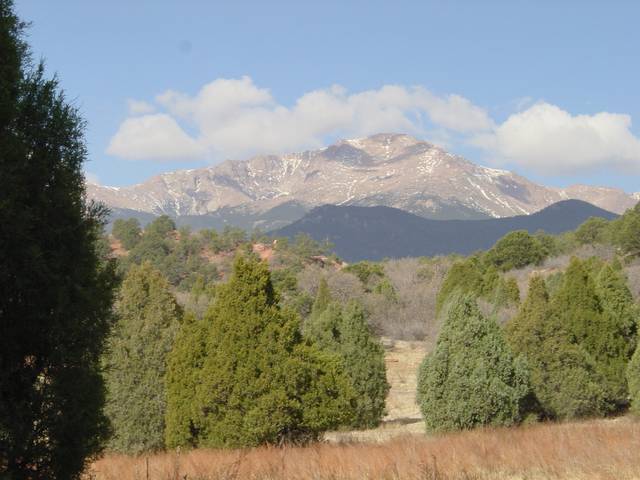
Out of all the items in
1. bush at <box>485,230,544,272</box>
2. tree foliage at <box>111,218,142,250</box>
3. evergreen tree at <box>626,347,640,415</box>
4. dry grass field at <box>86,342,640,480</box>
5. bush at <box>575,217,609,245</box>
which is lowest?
evergreen tree at <box>626,347,640,415</box>

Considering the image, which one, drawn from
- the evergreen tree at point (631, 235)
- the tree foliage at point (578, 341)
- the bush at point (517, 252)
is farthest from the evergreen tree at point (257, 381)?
the bush at point (517, 252)

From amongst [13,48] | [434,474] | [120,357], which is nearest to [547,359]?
[120,357]

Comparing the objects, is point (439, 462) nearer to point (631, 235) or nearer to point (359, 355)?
point (359, 355)

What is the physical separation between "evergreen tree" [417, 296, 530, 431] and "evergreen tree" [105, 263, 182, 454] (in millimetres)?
5529

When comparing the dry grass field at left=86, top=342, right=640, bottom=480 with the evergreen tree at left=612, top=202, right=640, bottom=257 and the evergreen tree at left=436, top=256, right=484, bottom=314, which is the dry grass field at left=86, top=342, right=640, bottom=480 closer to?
the evergreen tree at left=436, top=256, right=484, bottom=314

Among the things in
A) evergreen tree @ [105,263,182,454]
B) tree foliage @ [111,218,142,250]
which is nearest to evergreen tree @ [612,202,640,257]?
tree foliage @ [111,218,142,250]

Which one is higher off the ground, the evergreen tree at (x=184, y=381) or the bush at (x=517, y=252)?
the bush at (x=517, y=252)

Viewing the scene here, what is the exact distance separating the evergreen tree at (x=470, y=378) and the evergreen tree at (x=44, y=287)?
9010 mm

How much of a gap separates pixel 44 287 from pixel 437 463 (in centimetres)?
455

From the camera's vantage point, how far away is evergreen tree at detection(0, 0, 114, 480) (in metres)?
6.12

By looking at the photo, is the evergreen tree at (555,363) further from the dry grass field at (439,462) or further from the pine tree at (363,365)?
the dry grass field at (439,462)

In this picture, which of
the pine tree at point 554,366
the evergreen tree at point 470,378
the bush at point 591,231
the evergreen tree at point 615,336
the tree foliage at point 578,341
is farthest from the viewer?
the bush at point 591,231

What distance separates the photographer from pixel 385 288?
60438 millimetres

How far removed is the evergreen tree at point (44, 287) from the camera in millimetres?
6125
